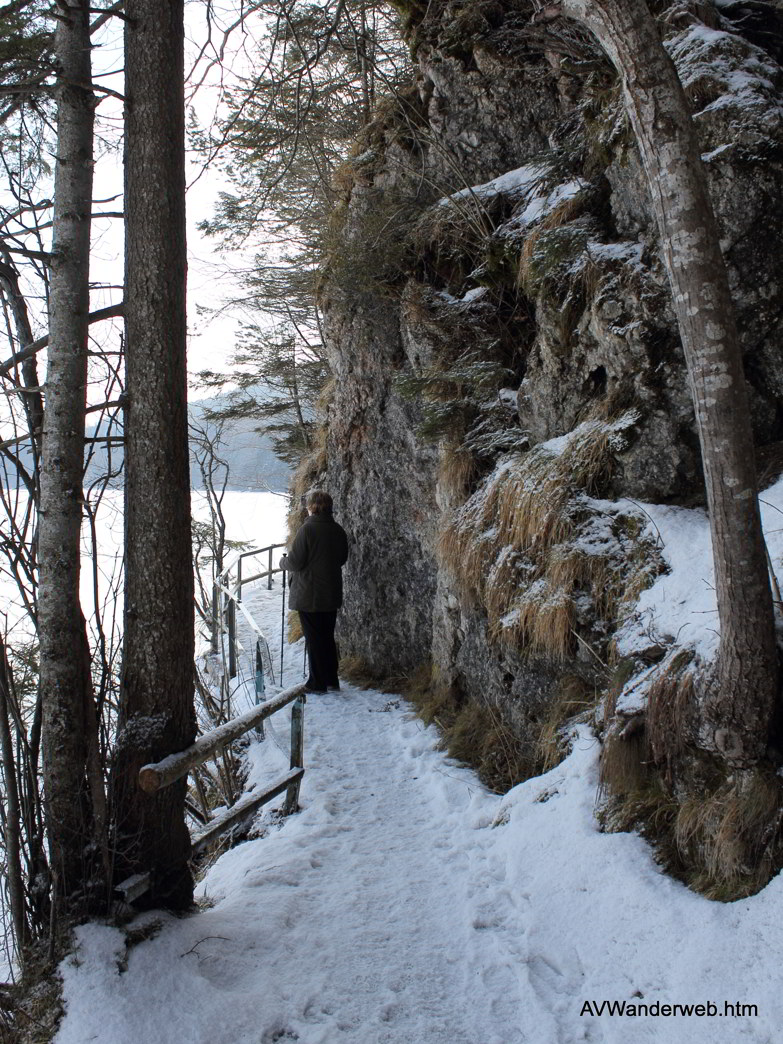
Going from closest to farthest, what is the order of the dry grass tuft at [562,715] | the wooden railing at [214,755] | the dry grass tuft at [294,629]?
the wooden railing at [214,755]
the dry grass tuft at [562,715]
the dry grass tuft at [294,629]

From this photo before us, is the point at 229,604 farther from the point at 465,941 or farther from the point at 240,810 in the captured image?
the point at 465,941

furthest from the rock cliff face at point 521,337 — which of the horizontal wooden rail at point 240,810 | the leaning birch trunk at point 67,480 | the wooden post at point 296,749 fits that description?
the leaning birch trunk at point 67,480

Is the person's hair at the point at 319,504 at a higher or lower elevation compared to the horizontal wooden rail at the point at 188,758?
higher

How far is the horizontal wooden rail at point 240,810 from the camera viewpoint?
381cm

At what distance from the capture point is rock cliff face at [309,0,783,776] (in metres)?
4.45

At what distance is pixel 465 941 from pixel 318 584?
4438 mm

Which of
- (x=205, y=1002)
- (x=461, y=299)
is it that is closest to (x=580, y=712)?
(x=205, y=1002)

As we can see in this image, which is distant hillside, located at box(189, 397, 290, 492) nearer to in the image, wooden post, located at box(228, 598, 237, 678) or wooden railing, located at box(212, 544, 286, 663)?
wooden railing, located at box(212, 544, 286, 663)

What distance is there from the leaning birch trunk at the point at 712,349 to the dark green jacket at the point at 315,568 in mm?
4903

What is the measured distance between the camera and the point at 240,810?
427cm

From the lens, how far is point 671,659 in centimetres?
349

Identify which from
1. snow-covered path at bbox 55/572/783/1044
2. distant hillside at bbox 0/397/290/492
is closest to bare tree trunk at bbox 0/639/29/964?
snow-covered path at bbox 55/572/783/1044

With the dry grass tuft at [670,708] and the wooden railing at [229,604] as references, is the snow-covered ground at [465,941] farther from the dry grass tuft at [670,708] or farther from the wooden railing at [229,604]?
the wooden railing at [229,604]

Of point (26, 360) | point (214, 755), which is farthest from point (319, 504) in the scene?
point (26, 360)
